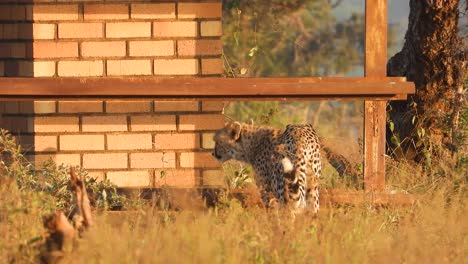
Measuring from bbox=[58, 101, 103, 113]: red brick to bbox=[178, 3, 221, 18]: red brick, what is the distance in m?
1.00

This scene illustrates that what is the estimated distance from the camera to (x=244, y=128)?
10.1 metres

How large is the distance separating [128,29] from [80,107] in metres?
0.75

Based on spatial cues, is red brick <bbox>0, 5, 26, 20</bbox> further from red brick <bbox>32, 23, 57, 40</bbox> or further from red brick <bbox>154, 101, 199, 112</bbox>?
red brick <bbox>154, 101, 199, 112</bbox>

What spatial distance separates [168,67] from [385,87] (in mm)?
2443

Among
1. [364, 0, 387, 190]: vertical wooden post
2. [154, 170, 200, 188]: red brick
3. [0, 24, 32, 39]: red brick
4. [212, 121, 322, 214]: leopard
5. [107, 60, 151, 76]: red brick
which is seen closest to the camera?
[212, 121, 322, 214]: leopard

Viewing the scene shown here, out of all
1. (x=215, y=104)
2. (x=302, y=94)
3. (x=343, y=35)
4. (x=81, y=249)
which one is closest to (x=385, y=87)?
(x=302, y=94)

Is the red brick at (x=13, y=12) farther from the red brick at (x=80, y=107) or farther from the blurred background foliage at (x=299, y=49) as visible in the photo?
the blurred background foliage at (x=299, y=49)

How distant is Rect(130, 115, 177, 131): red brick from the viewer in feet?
35.1

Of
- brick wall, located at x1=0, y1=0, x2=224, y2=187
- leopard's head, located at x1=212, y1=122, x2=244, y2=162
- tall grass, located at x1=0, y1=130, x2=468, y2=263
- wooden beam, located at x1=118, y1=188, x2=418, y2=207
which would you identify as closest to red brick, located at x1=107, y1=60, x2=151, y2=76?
brick wall, located at x1=0, y1=0, x2=224, y2=187

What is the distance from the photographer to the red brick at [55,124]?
1064 centimetres

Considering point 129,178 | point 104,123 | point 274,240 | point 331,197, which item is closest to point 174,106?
point 104,123

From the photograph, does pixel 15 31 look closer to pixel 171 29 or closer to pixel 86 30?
pixel 86 30

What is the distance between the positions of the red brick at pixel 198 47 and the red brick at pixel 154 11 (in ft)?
0.82

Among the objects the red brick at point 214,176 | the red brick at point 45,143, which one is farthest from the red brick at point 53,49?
the red brick at point 214,176
